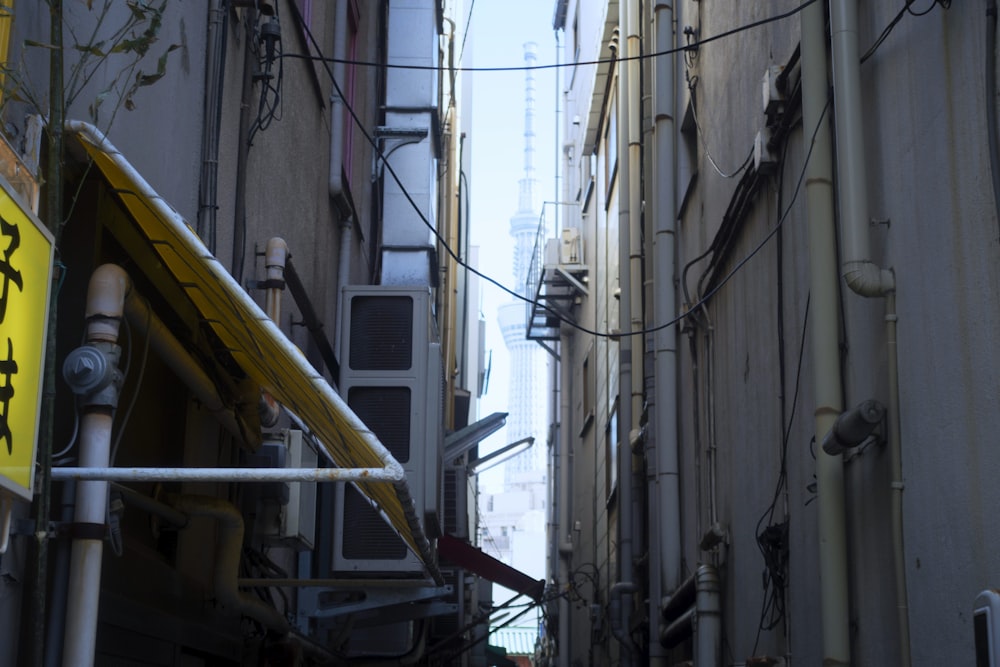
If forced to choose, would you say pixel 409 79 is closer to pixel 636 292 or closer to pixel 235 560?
pixel 636 292

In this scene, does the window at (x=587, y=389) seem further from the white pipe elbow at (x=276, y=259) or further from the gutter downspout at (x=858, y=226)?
the gutter downspout at (x=858, y=226)

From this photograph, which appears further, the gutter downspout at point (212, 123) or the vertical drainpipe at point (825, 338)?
the gutter downspout at point (212, 123)

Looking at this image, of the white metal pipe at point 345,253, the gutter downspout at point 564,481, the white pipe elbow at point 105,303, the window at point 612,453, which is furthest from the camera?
the gutter downspout at point 564,481

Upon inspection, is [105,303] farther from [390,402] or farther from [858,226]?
[390,402]

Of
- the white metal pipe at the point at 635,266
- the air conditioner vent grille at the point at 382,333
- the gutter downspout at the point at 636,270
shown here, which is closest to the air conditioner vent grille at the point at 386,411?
the air conditioner vent grille at the point at 382,333

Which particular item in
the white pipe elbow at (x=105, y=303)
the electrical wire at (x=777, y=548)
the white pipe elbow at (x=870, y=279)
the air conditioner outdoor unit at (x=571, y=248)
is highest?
the air conditioner outdoor unit at (x=571, y=248)

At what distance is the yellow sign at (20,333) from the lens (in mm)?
3020

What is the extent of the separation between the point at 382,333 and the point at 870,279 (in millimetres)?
4655

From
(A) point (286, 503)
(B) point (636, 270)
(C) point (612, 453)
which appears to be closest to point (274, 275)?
(A) point (286, 503)

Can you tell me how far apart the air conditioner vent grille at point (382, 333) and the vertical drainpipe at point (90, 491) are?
475 cm

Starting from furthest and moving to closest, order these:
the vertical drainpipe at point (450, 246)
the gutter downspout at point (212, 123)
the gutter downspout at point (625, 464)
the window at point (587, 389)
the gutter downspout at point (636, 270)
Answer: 1. the window at point (587, 389)
2. the vertical drainpipe at point (450, 246)
3. the gutter downspout at point (625, 464)
4. the gutter downspout at point (636, 270)
5. the gutter downspout at point (212, 123)

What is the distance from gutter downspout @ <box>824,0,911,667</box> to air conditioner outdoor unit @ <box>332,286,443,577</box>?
4121mm

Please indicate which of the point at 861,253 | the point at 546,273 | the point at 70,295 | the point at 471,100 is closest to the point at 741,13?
the point at 861,253

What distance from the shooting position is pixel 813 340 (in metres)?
5.72
